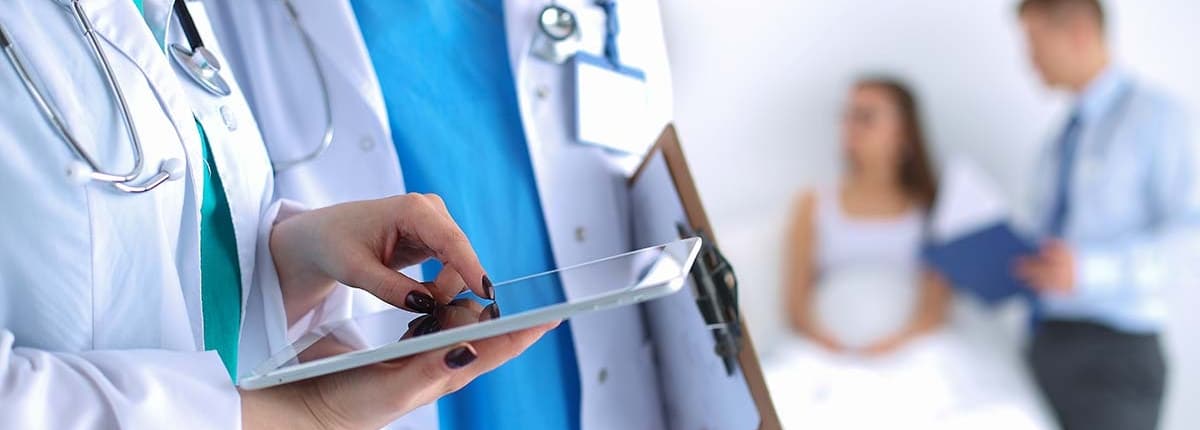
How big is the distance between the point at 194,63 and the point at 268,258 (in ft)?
0.51

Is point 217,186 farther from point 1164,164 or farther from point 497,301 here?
point 1164,164

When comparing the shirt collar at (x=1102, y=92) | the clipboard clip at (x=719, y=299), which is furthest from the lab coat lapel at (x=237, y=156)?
the shirt collar at (x=1102, y=92)

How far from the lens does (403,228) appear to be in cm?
67

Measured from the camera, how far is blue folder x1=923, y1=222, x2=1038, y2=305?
93.4 inches

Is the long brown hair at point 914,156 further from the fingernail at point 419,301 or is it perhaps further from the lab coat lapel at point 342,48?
the fingernail at point 419,301

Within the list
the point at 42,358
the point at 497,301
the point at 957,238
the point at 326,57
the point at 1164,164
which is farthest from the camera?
the point at 957,238

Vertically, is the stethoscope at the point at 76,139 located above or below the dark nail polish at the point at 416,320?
above

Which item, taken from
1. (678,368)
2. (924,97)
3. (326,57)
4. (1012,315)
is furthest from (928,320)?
(326,57)

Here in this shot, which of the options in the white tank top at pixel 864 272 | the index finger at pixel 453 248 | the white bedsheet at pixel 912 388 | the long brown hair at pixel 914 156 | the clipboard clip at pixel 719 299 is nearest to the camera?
the index finger at pixel 453 248

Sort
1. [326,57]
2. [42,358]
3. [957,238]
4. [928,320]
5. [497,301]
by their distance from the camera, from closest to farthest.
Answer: [42,358], [497,301], [326,57], [957,238], [928,320]

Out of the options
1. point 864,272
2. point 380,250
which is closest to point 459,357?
point 380,250

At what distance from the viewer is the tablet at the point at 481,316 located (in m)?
0.53

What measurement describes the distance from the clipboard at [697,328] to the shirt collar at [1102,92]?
1899mm

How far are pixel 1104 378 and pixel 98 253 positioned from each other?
2378 millimetres
